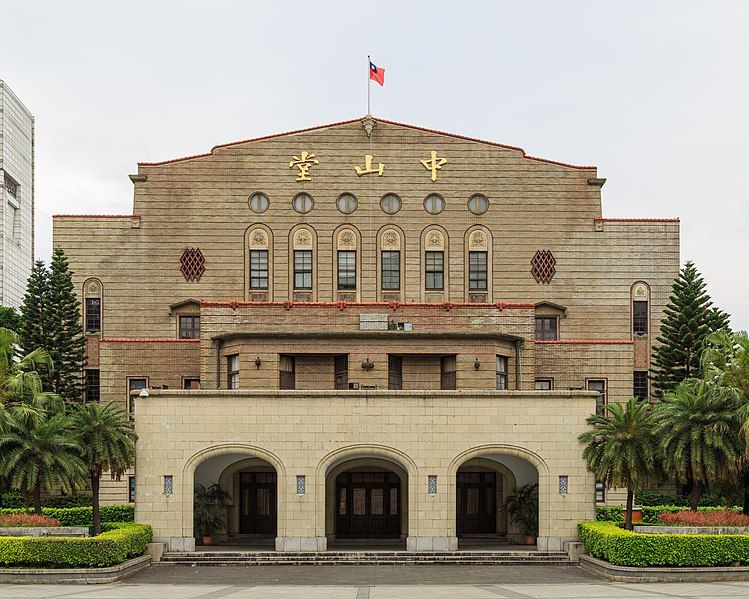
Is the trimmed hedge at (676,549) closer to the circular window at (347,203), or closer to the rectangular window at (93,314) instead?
the circular window at (347,203)

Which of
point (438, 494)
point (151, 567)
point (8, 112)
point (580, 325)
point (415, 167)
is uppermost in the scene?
point (8, 112)

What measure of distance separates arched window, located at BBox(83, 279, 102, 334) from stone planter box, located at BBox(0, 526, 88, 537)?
14045mm

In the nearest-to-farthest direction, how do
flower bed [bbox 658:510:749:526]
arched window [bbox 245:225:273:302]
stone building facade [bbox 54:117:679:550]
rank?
flower bed [bbox 658:510:749:526]
stone building facade [bbox 54:117:679:550]
arched window [bbox 245:225:273:302]

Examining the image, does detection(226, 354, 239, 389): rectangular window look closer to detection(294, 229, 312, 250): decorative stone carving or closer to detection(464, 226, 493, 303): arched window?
detection(294, 229, 312, 250): decorative stone carving

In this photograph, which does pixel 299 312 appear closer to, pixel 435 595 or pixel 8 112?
pixel 435 595

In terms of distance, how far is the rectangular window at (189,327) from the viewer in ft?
132

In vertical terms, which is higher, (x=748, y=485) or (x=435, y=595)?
(x=748, y=485)

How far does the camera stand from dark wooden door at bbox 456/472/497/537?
34.5 m

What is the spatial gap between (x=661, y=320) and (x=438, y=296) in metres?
8.80

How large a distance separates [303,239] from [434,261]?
5.22 metres

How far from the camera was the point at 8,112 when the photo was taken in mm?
112312

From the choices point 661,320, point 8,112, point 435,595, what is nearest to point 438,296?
point 661,320

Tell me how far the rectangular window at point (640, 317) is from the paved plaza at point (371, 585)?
14.4m

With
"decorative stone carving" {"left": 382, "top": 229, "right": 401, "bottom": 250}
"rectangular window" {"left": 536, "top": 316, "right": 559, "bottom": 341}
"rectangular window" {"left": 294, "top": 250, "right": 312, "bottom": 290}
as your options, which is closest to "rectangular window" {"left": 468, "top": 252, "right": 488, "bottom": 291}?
"rectangular window" {"left": 536, "top": 316, "right": 559, "bottom": 341}
